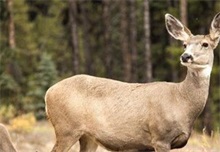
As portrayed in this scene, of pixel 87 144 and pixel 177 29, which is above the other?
pixel 177 29

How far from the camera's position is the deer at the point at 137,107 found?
11.6 meters

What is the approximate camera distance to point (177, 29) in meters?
12.4

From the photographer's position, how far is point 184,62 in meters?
11.4

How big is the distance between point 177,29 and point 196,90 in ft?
3.49

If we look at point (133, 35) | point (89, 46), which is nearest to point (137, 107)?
point (133, 35)

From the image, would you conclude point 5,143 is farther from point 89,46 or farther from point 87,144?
point 89,46

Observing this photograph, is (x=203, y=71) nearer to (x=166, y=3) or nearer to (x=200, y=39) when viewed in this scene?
(x=200, y=39)

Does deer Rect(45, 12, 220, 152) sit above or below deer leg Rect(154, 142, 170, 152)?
above

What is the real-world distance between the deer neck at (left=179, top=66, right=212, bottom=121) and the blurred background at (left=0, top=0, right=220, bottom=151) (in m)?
15.2

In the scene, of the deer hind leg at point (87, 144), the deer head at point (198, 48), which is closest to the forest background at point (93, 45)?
the deer hind leg at point (87, 144)

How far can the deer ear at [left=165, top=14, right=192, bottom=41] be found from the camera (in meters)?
12.2

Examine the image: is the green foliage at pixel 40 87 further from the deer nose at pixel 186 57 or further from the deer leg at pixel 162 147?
the deer nose at pixel 186 57

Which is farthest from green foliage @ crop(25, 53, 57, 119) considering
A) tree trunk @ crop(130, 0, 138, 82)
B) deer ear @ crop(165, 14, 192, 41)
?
deer ear @ crop(165, 14, 192, 41)

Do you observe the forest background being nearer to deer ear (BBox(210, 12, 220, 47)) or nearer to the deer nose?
deer ear (BBox(210, 12, 220, 47))
